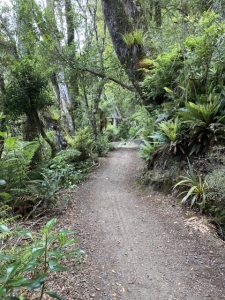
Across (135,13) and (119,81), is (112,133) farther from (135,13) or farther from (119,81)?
(135,13)

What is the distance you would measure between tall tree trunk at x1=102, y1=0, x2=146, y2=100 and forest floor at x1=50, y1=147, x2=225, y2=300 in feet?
14.8

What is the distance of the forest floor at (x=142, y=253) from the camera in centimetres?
281

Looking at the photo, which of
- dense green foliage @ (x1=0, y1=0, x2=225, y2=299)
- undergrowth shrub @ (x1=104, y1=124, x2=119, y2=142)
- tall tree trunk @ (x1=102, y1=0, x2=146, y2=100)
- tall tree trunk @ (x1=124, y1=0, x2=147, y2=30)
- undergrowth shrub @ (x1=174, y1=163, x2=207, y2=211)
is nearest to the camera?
undergrowth shrub @ (x1=174, y1=163, x2=207, y2=211)

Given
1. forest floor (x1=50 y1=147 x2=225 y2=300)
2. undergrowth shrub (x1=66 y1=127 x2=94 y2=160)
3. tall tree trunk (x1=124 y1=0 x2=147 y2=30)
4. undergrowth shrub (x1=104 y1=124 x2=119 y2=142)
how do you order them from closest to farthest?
forest floor (x1=50 y1=147 x2=225 y2=300), tall tree trunk (x1=124 y1=0 x2=147 y2=30), undergrowth shrub (x1=66 y1=127 x2=94 y2=160), undergrowth shrub (x1=104 y1=124 x2=119 y2=142)

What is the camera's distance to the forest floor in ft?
9.21

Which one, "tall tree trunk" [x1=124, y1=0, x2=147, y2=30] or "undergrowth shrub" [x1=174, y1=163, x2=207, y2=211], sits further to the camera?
"tall tree trunk" [x1=124, y1=0, x2=147, y2=30]

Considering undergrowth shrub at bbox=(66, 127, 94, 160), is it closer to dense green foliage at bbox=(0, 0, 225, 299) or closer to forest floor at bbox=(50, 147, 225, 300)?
dense green foliage at bbox=(0, 0, 225, 299)

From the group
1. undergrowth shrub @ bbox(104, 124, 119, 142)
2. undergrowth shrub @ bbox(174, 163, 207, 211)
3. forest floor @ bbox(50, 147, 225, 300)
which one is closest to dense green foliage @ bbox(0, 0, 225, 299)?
A: undergrowth shrub @ bbox(174, 163, 207, 211)

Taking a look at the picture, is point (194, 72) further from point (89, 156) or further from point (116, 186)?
point (89, 156)

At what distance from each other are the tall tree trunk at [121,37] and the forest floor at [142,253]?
4521 mm

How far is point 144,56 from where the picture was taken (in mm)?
8406

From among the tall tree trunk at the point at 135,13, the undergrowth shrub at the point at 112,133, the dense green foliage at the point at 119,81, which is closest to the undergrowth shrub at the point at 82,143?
the dense green foliage at the point at 119,81

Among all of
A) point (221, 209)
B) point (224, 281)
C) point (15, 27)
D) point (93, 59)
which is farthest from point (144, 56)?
point (224, 281)

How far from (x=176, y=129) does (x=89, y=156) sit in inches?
217
